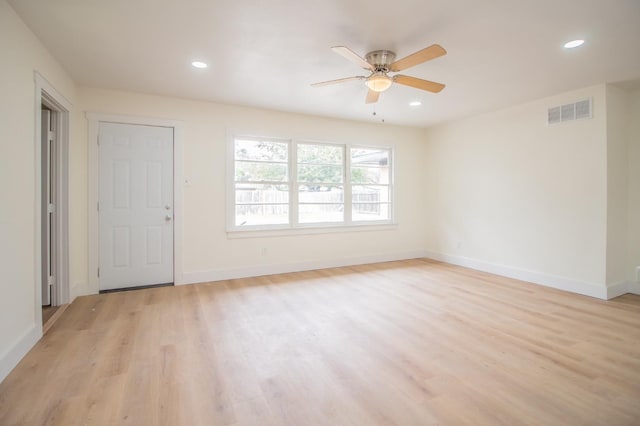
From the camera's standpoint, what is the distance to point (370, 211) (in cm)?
620

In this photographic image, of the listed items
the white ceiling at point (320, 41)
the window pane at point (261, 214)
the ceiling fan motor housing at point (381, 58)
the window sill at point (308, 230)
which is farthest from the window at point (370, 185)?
the ceiling fan motor housing at point (381, 58)

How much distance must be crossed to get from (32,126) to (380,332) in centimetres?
355

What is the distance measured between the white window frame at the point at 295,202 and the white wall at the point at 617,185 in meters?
3.21

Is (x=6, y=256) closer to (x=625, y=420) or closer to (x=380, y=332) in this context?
(x=380, y=332)

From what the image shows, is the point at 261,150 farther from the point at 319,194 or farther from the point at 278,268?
the point at 278,268

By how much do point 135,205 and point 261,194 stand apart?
1.80 m

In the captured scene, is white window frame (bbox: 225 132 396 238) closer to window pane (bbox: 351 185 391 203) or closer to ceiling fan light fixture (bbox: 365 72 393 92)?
window pane (bbox: 351 185 391 203)

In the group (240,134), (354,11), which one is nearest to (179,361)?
(354,11)

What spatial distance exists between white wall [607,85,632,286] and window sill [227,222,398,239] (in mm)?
3212

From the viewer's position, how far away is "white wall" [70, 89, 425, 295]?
159 inches

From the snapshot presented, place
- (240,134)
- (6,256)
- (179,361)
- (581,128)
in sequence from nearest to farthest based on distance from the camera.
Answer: (6,256) → (179,361) → (581,128) → (240,134)

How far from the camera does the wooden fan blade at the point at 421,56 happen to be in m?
2.41

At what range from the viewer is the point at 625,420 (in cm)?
178

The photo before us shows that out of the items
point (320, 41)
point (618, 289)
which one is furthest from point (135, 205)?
→ point (618, 289)
